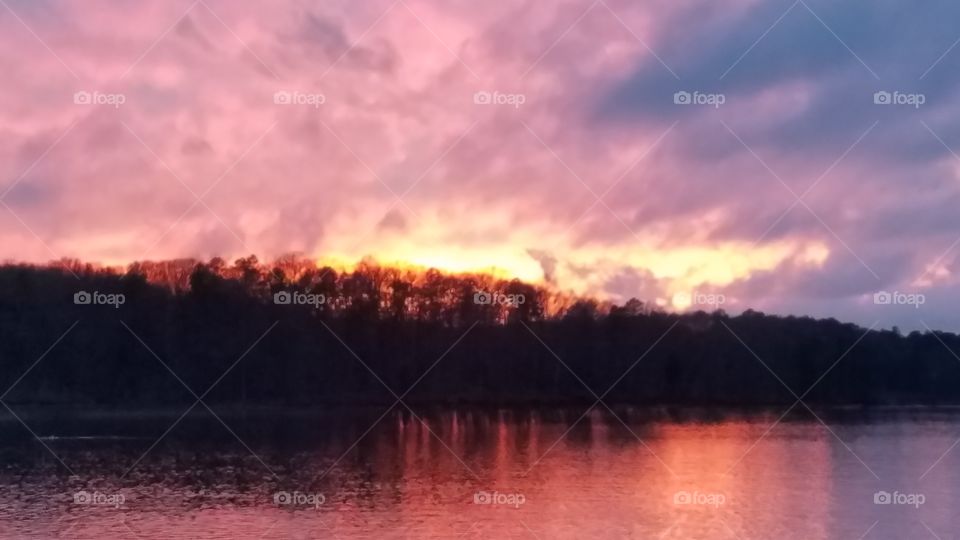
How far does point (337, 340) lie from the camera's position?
44250mm

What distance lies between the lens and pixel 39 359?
1671 inches

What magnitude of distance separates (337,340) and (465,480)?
21.5m

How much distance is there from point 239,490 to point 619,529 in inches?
352

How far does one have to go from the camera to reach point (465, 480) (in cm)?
2372

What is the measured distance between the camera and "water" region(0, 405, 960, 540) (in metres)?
18.5

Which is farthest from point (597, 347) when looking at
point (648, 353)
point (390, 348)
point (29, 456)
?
point (29, 456)

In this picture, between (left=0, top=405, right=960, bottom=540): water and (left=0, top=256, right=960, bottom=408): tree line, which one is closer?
(left=0, top=405, right=960, bottom=540): water

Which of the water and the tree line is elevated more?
the tree line

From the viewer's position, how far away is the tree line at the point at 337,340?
42.0 meters

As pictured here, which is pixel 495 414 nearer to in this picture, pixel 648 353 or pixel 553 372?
pixel 553 372

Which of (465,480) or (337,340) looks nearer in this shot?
(465,480)

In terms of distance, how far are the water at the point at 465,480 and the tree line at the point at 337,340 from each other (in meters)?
2.98

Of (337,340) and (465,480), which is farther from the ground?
(337,340)

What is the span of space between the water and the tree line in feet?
9.78
